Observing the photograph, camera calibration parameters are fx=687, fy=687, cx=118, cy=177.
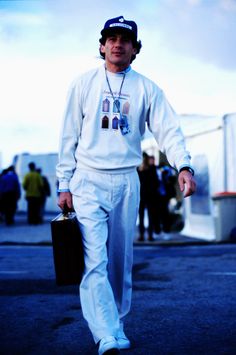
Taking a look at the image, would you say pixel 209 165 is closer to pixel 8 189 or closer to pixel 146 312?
pixel 8 189

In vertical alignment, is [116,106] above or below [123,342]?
above

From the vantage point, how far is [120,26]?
4.13 metres

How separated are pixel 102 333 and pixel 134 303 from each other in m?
2.02

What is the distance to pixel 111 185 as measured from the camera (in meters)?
4.04

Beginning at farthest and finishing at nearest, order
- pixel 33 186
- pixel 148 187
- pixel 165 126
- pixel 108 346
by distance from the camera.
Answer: pixel 33 186, pixel 148 187, pixel 165 126, pixel 108 346

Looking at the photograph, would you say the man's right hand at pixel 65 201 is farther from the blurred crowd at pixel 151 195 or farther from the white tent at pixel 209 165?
the white tent at pixel 209 165

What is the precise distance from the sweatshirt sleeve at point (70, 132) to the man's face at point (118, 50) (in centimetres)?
27

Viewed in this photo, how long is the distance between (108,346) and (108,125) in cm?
128

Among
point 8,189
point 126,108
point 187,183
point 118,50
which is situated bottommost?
point 8,189

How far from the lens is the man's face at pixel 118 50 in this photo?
13.6ft

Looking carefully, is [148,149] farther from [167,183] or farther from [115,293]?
[115,293]

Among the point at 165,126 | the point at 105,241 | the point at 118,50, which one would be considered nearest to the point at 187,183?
the point at 165,126

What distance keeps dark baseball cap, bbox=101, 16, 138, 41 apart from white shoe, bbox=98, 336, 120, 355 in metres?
1.81

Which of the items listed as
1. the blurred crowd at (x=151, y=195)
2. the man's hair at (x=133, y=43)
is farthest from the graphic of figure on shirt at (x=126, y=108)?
the blurred crowd at (x=151, y=195)
